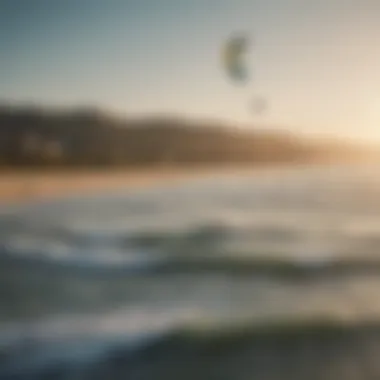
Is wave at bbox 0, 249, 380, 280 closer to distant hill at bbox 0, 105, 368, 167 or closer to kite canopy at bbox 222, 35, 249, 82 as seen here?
distant hill at bbox 0, 105, 368, 167

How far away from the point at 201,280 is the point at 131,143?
0.90 feet

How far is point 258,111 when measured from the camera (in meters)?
1.13

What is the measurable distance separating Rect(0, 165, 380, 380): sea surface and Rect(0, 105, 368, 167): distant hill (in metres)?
0.04

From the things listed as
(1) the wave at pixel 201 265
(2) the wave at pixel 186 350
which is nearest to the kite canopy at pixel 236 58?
(1) the wave at pixel 201 265

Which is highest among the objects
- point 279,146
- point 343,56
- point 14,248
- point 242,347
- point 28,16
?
point 28,16

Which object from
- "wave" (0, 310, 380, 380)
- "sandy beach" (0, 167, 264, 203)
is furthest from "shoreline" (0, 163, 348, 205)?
"wave" (0, 310, 380, 380)

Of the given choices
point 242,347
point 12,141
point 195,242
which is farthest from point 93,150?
point 242,347

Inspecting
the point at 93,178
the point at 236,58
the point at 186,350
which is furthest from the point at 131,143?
the point at 186,350

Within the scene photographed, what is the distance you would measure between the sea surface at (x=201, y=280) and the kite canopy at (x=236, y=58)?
0.18 metres

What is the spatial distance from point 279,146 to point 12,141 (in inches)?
18.6

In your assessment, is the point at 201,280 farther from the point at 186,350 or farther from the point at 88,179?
the point at 88,179

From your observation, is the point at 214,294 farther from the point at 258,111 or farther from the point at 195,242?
the point at 258,111

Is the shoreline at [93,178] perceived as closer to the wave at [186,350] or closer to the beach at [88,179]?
the beach at [88,179]

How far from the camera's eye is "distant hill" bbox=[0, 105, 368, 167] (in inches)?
43.9
